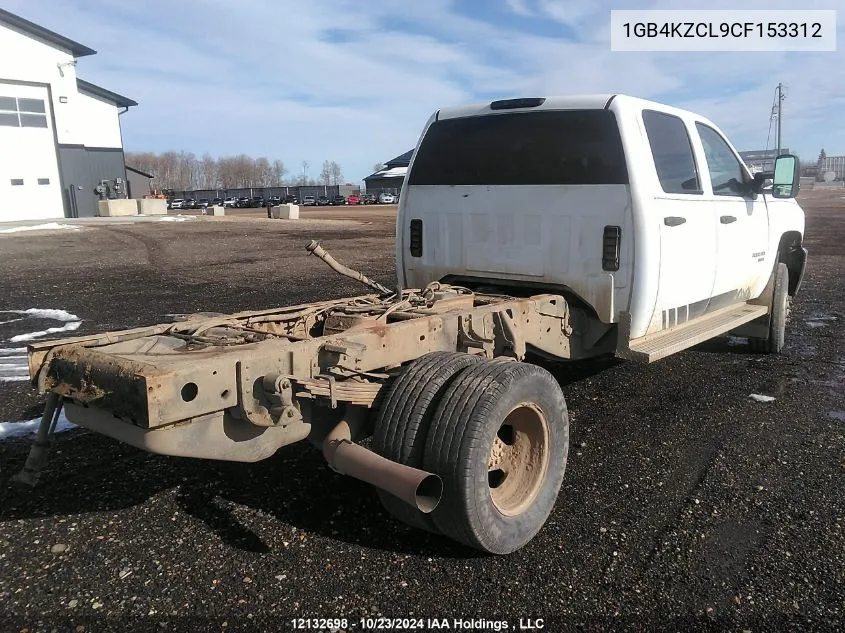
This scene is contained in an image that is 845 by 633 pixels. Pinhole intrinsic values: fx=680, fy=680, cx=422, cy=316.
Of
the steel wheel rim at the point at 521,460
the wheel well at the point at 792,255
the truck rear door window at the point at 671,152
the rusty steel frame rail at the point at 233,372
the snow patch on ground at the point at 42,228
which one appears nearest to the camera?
the rusty steel frame rail at the point at 233,372

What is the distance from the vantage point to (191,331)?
355cm

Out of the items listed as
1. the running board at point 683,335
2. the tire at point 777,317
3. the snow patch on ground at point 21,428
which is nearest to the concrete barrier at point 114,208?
the snow patch on ground at point 21,428

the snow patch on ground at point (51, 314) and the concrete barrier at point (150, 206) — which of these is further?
the concrete barrier at point (150, 206)

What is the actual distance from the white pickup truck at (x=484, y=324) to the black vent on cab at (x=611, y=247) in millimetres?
10

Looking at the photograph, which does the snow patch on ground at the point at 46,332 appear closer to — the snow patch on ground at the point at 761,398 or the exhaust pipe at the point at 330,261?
the exhaust pipe at the point at 330,261

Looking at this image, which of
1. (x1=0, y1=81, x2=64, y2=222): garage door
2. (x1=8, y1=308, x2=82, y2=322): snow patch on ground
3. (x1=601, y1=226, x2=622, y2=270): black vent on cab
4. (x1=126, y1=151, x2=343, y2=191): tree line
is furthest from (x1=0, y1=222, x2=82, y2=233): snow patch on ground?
(x1=126, y1=151, x2=343, y2=191): tree line

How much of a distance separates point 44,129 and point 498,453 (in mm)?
33427

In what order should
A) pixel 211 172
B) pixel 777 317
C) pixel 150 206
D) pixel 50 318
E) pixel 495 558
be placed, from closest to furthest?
pixel 495 558, pixel 777 317, pixel 50 318, pixel 150 206, pixel 211 172

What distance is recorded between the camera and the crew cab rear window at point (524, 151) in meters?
4.45

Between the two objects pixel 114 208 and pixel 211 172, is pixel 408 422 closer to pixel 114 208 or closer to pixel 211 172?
pixel 114 208

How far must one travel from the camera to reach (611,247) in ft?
14.4

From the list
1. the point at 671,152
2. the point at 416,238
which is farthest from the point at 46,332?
the point at 671,152

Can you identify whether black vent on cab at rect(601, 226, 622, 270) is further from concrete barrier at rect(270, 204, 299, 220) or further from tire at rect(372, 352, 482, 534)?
concrete barrier at rect(270, 204, 299, 220)

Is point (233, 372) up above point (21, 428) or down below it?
above
